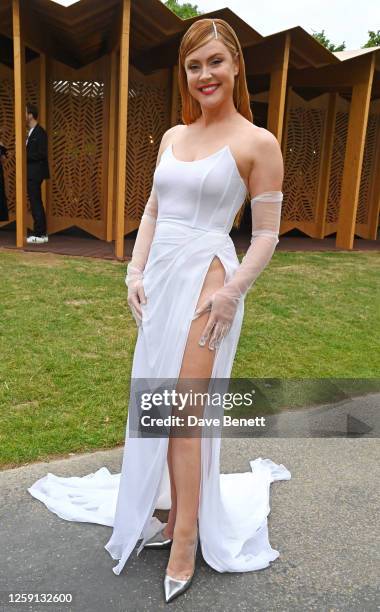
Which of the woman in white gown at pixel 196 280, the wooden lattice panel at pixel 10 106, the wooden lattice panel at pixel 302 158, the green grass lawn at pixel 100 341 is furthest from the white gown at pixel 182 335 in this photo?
the wooden lattice panel at pixel 302 158

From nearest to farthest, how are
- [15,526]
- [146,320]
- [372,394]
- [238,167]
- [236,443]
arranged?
[238,167]
[146,320]
[15,526]
[236,443]
[372,394]

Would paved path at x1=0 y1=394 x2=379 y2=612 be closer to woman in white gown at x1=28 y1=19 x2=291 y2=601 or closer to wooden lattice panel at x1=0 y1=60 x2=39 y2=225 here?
woman in white gown at x1=28 y1=19 x2=291 y2=601

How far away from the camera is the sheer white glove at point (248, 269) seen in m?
1.83

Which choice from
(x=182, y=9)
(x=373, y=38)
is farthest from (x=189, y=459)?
(x=182, y=9)

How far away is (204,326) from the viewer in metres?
1.87

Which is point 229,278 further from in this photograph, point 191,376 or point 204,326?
point 191,376

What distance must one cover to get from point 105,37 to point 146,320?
25.2ft

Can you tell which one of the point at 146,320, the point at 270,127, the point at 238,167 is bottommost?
the point at 146,320

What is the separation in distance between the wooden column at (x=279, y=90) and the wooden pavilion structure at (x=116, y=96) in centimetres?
2

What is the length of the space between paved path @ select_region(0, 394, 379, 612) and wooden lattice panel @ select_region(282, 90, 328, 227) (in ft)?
29.2

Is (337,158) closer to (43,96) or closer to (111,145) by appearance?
(111,145)

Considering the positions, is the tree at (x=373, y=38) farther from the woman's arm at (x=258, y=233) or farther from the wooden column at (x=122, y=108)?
the woman's arm at (x=258, y=233)

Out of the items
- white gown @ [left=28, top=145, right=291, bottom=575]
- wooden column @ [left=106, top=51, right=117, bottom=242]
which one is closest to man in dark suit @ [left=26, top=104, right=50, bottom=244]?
wooden column @ [left=106, top=51, right=117, bottom=242]

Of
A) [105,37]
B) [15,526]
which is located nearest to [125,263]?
[105,37]
